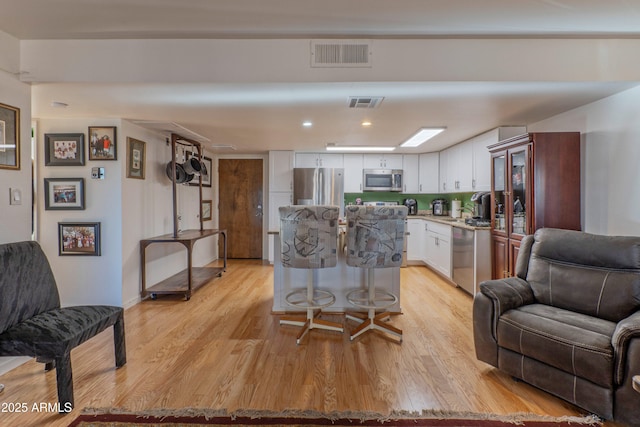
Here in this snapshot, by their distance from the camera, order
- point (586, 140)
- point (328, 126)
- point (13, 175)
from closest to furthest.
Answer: point (13, 175) → point (586, 140) → point (328, 126)

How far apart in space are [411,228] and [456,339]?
3.14 metres

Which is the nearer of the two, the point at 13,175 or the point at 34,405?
the point at 34,405

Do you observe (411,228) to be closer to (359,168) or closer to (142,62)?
(359,168)

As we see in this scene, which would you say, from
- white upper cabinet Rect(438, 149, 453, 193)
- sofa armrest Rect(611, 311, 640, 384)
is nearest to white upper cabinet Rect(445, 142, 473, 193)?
white upper cabinet Rect(438, 149, 453, 193)

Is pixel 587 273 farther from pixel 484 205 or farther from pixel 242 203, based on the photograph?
pixel 242 203

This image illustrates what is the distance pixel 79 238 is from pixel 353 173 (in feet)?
14.0

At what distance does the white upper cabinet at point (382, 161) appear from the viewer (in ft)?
19.5

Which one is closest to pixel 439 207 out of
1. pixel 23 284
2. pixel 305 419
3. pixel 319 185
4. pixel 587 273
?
pixel 319 185

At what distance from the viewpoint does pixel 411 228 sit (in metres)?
5.78

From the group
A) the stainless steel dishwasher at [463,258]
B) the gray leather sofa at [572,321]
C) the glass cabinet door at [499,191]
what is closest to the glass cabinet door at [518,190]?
the glass cabinet door at [499,191]

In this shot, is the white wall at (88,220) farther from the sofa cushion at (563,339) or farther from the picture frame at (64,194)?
the sofa cushion at (563,339)

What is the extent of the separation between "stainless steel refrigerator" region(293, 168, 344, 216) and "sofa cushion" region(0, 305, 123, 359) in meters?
3.93

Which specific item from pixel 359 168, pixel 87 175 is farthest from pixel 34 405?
pixel 359 168

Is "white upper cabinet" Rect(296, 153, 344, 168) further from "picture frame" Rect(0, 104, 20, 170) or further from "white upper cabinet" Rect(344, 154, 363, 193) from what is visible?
"picture frame" Rect(0, 104, 20, 170)
